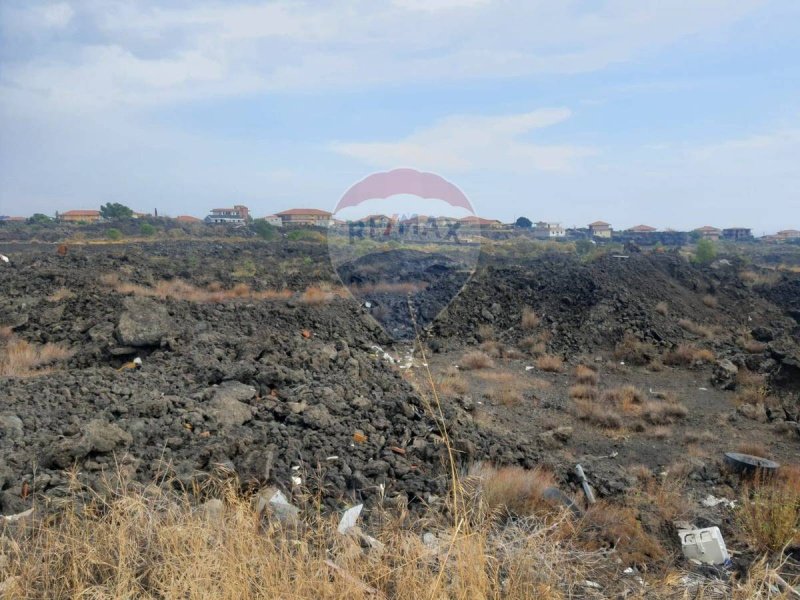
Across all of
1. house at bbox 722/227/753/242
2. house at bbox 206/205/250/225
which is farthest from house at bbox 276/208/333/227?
house at bbox 722/227/753/242

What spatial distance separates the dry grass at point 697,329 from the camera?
46.7 feet

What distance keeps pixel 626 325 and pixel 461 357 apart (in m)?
4.59

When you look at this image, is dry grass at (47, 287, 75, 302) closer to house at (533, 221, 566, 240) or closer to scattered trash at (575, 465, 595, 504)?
scattered trash at (575, 465, 595, 504)

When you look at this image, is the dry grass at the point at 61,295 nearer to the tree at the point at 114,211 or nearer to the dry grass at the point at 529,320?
the dry grass at the point at 529,320

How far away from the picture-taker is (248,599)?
2246 mm

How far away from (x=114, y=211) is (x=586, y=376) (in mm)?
68058

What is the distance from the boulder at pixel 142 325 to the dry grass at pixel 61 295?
3.05m

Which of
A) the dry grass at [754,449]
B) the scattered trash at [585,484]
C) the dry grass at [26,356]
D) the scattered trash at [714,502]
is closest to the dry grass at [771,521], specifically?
the scattered trash at [714,502]

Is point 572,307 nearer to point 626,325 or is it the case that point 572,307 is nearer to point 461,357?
point 626,325

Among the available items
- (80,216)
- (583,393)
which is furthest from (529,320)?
(80,216)

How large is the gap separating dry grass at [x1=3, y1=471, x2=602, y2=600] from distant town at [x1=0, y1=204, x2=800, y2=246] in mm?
5218

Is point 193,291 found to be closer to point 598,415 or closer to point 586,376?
point 586,376

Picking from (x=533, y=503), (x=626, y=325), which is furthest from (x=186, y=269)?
(x=533, y=503)

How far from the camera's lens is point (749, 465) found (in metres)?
5.86
